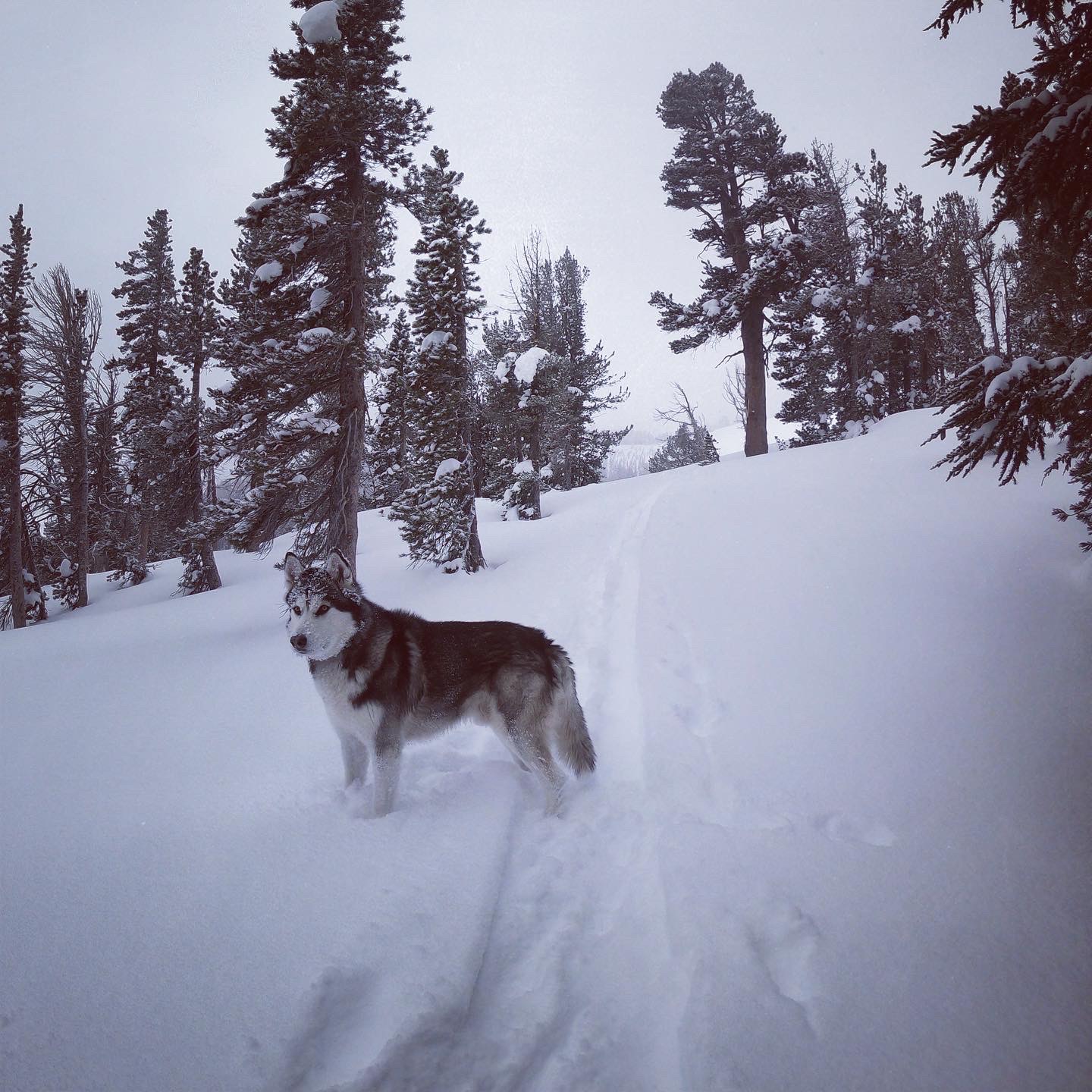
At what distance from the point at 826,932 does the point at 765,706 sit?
7.67 ft

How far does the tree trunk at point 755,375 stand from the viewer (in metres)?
20.7

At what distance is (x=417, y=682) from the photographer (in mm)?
3971

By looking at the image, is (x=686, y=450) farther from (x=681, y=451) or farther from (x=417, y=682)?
(x=417, y=682)

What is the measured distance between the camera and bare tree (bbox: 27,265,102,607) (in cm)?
1627

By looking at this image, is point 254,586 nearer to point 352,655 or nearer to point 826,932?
point 352,655

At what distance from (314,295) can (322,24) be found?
445 cm

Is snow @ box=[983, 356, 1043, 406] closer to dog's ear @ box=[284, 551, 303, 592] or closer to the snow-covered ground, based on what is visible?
the snow-covered ground

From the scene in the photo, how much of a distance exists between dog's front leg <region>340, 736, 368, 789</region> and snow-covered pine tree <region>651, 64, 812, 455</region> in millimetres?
21321

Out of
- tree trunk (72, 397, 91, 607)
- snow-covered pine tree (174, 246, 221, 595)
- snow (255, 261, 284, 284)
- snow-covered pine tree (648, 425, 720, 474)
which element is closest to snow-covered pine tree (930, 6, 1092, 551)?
snow (255, 261, 284, 284)

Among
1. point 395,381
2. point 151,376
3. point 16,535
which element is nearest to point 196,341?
point 151,376

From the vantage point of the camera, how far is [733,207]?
20.9 m

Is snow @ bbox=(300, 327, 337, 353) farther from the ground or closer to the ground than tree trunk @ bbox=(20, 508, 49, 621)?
farther from the ground

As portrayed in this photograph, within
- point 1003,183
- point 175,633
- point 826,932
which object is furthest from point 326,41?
point 826,932

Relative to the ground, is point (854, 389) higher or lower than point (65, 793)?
higher
